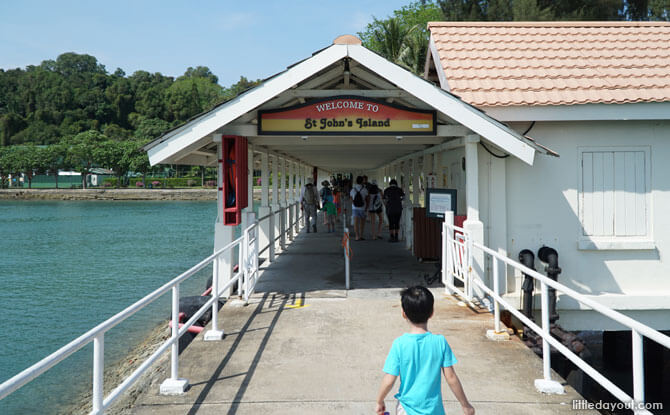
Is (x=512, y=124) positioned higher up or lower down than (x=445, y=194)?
higher up

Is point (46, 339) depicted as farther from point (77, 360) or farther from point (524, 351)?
point (524, 351)

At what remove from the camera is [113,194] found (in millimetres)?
83312

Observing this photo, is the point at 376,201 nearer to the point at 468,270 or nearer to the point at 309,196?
the point at 309,196

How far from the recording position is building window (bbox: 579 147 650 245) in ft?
27.9

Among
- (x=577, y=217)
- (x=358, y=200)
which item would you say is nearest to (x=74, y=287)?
(x=358, y=200)

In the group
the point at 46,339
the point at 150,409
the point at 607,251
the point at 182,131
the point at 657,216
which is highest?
the point at 182,131

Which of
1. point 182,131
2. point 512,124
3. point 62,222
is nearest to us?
point 182,131

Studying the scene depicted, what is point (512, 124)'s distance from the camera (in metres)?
8.55

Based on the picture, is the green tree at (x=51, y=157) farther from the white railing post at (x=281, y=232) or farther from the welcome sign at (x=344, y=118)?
the welcome sign at (x=344, y=118)

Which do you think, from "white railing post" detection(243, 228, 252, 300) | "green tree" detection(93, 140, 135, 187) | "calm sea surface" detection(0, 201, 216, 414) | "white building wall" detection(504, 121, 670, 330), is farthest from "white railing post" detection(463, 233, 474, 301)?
"green tree" detection(93, 140, 135, 187)

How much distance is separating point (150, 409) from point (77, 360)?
323 inches

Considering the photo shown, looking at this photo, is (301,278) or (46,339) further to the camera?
(46,339)

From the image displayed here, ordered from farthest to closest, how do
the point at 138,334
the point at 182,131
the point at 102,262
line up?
the point at 102,262 → the point at 138,334 → the point at 182,131

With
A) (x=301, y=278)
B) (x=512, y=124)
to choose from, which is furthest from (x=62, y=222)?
(x=512, y=124)
